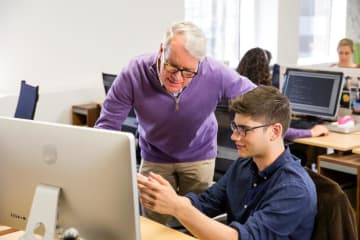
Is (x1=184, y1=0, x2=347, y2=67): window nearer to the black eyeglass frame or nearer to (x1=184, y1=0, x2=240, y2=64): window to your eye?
(x1=184, y1=0, x2=240, y2=64): window

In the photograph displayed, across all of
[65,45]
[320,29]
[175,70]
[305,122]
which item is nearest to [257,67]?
[305,122]

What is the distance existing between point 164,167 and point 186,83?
45 cm

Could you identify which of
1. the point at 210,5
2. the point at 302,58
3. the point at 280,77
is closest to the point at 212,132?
the point at 280,77

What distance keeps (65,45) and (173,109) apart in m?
2.56

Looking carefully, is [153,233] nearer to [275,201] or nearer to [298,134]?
[275,201]

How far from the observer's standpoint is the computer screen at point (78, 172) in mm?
1200

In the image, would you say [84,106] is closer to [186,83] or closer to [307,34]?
[186,83]

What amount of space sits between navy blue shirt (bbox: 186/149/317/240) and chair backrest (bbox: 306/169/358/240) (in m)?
0.02

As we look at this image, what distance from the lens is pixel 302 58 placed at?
712cm

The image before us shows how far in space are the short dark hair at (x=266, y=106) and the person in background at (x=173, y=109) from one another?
38cm

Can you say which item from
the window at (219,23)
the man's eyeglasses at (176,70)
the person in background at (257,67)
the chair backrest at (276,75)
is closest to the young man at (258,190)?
the man's eyeglasses at (176,70)

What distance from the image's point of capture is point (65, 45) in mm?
4453

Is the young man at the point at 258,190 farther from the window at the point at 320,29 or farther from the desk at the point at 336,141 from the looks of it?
the window at the point at 320,29

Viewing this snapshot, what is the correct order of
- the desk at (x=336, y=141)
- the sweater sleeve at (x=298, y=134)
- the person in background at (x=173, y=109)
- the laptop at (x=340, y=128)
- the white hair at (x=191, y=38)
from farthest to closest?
the laptop at (x=340, y=128) → the sweater sleeve at (x=298, y=134) → the desk at (x=336, y=141) → the person in background at (x=173, y=109) → the white hair at (x=191, y=38)
